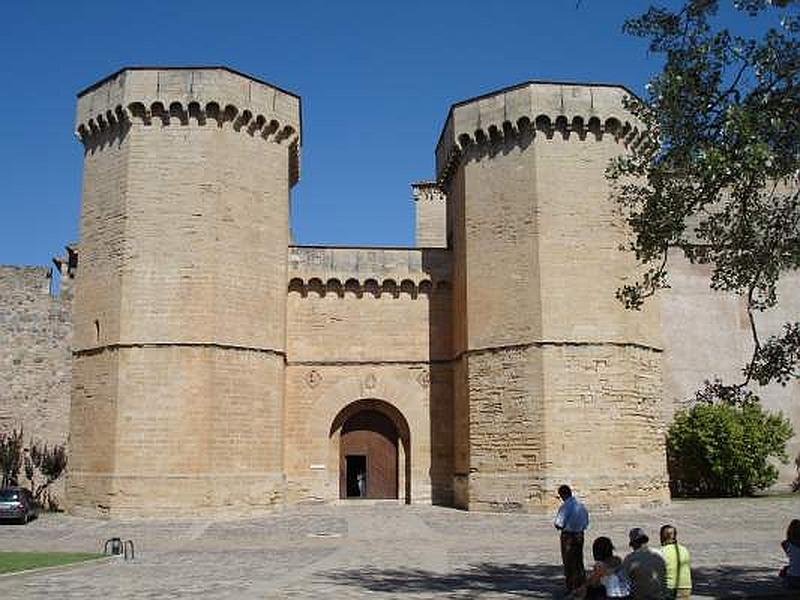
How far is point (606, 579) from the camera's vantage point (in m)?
7.92

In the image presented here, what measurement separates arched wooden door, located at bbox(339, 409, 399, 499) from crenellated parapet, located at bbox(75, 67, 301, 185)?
8.21m

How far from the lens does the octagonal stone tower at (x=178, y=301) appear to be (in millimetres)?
19719

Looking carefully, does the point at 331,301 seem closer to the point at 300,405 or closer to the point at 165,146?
the point at 300,405

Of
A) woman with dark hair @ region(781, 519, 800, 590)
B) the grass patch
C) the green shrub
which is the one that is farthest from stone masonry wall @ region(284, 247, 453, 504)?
woman with dark hair @ region(781, 519, 800, 590)

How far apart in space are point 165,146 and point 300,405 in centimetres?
754

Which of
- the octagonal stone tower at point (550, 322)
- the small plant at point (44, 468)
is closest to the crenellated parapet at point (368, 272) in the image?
the octagonal stone tower at point (550, 322)

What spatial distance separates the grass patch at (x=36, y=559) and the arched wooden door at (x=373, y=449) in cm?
1111

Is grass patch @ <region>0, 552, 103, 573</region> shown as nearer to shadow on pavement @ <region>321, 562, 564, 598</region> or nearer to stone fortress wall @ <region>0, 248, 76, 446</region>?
shadow on pavement @ <region>321, 562, 564, 598</region>

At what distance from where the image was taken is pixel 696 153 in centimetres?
998

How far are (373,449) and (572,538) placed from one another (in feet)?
47.8

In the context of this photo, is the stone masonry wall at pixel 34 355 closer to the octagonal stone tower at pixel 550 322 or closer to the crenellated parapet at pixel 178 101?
the crenellated parapet at pixel 178 101

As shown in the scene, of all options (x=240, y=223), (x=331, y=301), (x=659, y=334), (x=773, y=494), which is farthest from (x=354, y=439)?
(x=773, y=494)

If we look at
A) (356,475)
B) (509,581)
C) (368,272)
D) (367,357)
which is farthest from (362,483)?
(509,581)

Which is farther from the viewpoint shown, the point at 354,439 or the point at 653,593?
the point at 354,439
